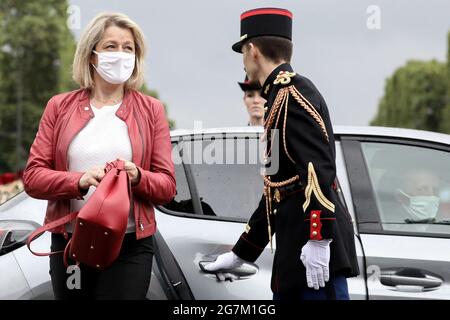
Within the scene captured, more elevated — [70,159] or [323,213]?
[70,159]

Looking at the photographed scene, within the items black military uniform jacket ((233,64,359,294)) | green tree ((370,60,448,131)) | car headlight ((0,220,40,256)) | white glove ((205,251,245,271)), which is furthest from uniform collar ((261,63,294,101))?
green tree ((370,60,448,131))

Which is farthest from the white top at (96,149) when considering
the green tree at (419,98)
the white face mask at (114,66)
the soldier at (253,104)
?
the green tree at (419,98)

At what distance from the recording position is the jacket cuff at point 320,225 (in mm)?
2971

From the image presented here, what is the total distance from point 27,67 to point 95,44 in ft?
136

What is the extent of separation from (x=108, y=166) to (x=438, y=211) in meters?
1.72

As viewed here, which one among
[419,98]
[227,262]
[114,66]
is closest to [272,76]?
[114,66]

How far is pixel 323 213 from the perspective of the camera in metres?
3.00

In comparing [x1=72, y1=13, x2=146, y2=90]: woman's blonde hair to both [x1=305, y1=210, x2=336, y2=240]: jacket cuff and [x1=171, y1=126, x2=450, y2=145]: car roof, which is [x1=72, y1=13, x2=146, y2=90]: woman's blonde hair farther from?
[x1=305, y1=210, x2=336, y2=240]: jacket cuff

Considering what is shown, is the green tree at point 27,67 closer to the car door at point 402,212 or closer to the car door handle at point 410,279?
the car door at point 402,212

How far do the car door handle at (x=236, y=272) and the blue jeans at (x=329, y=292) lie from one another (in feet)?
1.65

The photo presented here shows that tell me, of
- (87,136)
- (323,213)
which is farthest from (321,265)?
(87,136)

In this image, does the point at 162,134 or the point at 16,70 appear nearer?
the point at 162,134

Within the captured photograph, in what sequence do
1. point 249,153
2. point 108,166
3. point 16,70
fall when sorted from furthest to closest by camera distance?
point 16,70, point 249,153, point 108,166

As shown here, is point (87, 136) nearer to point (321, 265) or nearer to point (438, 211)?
point (321, 265)
